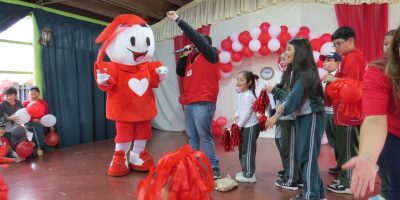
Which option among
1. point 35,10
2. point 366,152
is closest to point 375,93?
point 366,152

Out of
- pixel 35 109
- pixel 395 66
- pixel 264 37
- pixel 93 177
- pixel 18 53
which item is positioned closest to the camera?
pixel 395 66

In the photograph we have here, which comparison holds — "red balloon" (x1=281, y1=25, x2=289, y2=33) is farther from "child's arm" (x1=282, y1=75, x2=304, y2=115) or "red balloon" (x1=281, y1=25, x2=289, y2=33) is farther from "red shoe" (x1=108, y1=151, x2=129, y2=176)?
"red shoe" (x1=108, y1=151, x2=129, y2=176)

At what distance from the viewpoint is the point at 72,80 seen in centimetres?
477

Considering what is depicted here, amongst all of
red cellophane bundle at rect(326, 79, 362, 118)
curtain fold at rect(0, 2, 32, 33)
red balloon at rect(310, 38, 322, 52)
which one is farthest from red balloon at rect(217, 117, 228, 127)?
curtain fold at rect(0, 2, 32, 33)

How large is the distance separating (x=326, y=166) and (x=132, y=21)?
2316mm

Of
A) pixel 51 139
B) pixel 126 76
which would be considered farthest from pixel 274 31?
pixel 51 139

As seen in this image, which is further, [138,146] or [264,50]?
[264,50]

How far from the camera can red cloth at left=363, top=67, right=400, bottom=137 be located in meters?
0.95

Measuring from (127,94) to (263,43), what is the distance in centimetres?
247

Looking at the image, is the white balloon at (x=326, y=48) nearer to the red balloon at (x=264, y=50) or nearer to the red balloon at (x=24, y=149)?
the red balloon at (x=264, y=50)

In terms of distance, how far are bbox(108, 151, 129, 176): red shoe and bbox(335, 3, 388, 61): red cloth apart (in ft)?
11.1

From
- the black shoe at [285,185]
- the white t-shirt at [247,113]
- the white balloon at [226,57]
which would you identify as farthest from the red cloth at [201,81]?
the white balloon at [226,57]

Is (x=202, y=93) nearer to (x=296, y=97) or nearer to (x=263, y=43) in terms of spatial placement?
(x=296, y=97)

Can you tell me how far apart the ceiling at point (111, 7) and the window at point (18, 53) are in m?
0.41
